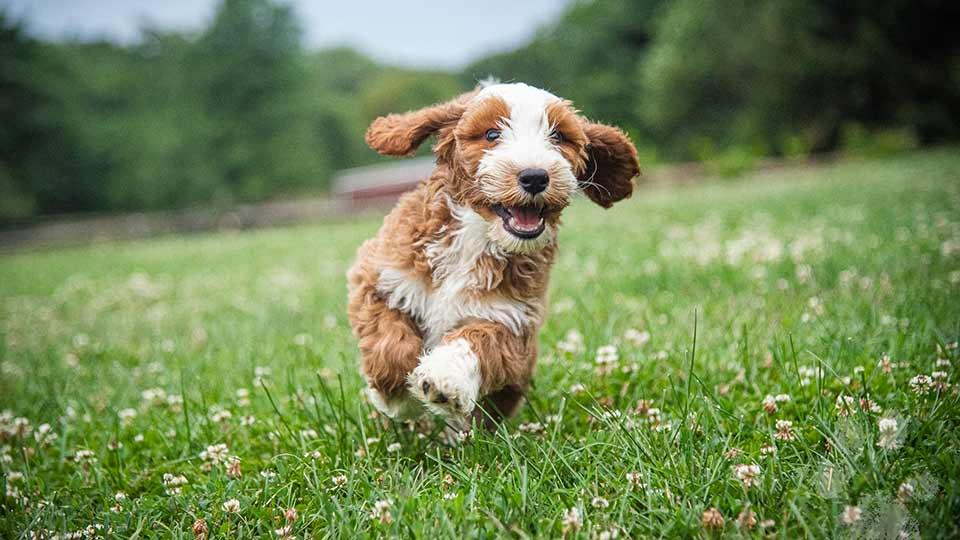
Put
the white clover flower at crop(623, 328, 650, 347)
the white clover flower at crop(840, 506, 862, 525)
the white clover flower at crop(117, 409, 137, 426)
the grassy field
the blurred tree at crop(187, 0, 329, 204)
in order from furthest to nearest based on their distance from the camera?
the blurred tree at crop(187, 0, 329, 204) → the white clover flower at crop(623, 328, 650, 347) → the white clover flower at crop(117, 409, 137, 426) → the grassy field → the white clover flower at crop(840, 506, 862, 525)

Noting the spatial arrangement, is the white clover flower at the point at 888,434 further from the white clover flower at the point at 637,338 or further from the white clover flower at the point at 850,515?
the white clover flower at the point at 637,338

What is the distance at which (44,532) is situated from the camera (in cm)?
236

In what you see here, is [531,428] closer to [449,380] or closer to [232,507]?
[449,380]

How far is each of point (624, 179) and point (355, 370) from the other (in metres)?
2.00

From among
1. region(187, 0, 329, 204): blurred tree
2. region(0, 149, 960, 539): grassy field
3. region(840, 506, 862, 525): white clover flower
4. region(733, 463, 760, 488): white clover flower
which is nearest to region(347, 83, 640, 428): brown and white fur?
region(0, 149, 960, 539): grassy field

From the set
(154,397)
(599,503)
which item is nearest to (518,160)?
(599,503)

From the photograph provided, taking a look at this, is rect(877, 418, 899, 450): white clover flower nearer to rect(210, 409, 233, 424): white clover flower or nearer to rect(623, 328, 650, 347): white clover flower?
rect(623, 328, 650, 347): white clover flower

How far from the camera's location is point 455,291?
2811mm

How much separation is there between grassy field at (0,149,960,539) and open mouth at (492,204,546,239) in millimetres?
760

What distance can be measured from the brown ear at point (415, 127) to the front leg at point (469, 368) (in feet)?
3.00

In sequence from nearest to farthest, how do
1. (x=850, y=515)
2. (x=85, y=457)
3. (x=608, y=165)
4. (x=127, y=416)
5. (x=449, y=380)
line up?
(x=850, y=515) < (x=449, y=380) < (x=85, y=457) < (x=608, y=165) < (x=127, y=416)

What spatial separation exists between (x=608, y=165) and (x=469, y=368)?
135cm

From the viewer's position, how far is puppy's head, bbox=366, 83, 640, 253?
261 cm

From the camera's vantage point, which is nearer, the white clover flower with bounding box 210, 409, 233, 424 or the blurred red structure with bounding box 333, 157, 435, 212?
the white clover flower with bounding box 210, 409, 233, 424
